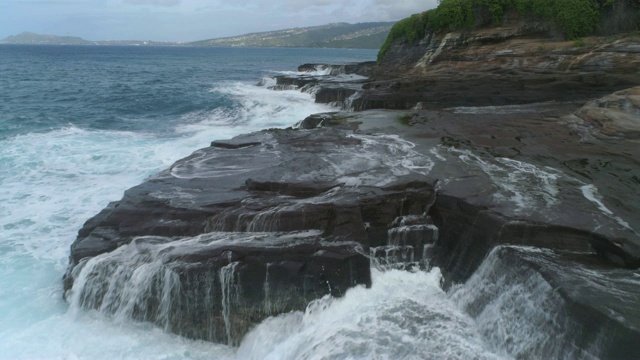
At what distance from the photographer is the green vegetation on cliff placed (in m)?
24.5

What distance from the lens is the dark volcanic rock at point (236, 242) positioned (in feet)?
24.6

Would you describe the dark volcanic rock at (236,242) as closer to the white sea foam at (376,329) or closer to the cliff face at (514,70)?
the white sea foam at (376,329)

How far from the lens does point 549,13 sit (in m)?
25.6

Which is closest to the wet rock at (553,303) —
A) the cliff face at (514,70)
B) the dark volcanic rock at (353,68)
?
the cliff face at (514,70)

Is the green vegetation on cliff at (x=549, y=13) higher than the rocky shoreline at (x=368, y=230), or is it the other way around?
the green vegetation on cliff at (x=549, y=13)

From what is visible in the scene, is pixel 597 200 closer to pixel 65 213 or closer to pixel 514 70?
pixel 65 213

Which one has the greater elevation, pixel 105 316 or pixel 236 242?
pixel 236 242

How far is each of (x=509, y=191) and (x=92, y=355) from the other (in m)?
8.12

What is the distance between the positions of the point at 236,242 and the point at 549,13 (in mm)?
25415

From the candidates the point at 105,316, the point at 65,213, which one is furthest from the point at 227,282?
the point at 65,213

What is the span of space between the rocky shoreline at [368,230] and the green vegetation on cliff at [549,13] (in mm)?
15460

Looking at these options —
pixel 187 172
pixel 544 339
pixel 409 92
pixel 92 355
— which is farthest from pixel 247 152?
pixel 409 92

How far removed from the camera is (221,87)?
41031mm

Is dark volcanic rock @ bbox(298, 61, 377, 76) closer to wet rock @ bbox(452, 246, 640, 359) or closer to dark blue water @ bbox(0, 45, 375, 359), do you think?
dark blue water @ bbox(0, 45, 375, 359)
